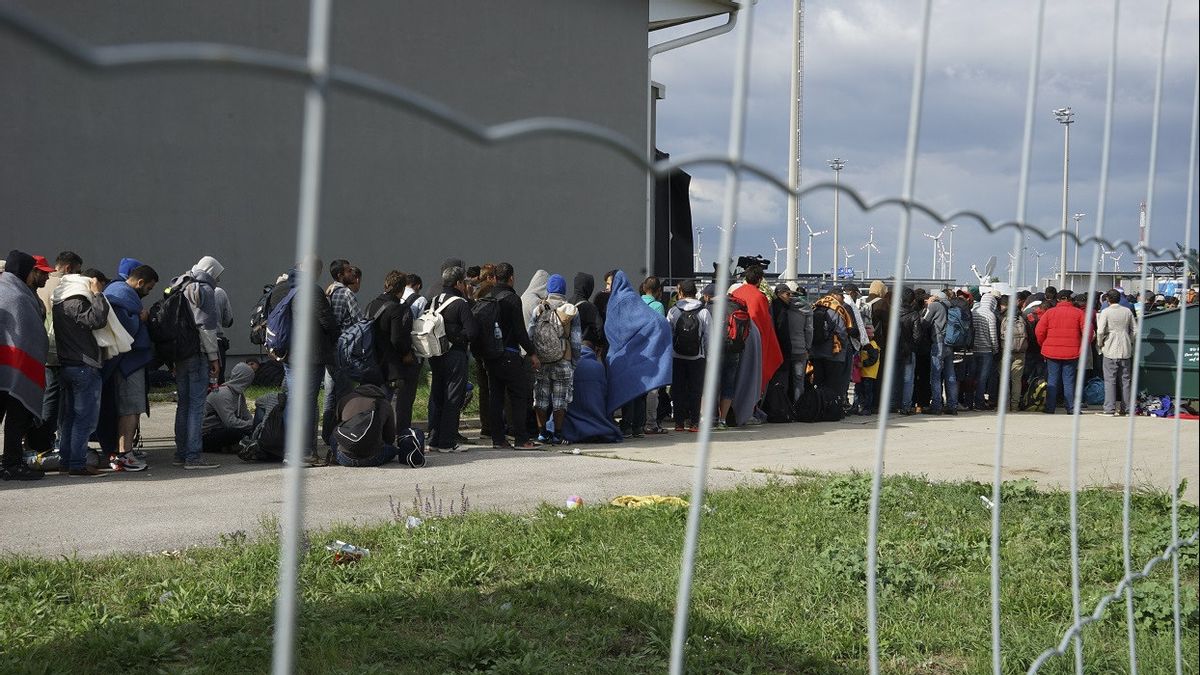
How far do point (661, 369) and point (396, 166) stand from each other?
8634 millimetres

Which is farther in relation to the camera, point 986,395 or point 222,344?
point 986,395

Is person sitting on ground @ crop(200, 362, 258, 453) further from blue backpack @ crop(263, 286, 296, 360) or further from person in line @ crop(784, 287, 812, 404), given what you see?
person in line @ crop(784, 287, 812, 404)

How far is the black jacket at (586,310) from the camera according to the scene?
12.3 metres

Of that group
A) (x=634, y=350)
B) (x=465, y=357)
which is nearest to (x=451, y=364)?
(x=465, y=357)

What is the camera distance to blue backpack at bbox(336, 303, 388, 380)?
395 inches

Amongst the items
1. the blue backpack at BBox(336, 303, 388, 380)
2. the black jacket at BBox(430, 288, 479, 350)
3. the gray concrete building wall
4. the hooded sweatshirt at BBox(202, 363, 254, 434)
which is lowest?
the hooded sweatshirt at BBox(202, 363, 254, 434)

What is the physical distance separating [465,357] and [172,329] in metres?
2.72

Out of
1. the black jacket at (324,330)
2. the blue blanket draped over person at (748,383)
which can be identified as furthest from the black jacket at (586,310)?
the black jacket at (324,330)

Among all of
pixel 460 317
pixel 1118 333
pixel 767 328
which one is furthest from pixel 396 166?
pixel 1118 333

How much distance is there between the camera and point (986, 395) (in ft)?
60.1

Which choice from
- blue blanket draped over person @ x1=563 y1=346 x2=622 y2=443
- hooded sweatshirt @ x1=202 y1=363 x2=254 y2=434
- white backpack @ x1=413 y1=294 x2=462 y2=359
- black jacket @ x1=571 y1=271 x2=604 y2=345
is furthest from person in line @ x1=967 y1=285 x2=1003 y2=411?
hooded sweatshirt @ x1=202 y1=363 x2=254 y2=434

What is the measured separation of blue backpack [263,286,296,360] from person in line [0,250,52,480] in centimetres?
174

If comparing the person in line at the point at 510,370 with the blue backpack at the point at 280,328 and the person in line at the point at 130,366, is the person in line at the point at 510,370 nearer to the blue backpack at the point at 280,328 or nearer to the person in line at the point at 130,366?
the blue backpack at the point at 280,328

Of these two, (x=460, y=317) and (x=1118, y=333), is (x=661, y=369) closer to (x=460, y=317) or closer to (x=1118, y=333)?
(x=460, y=317)
